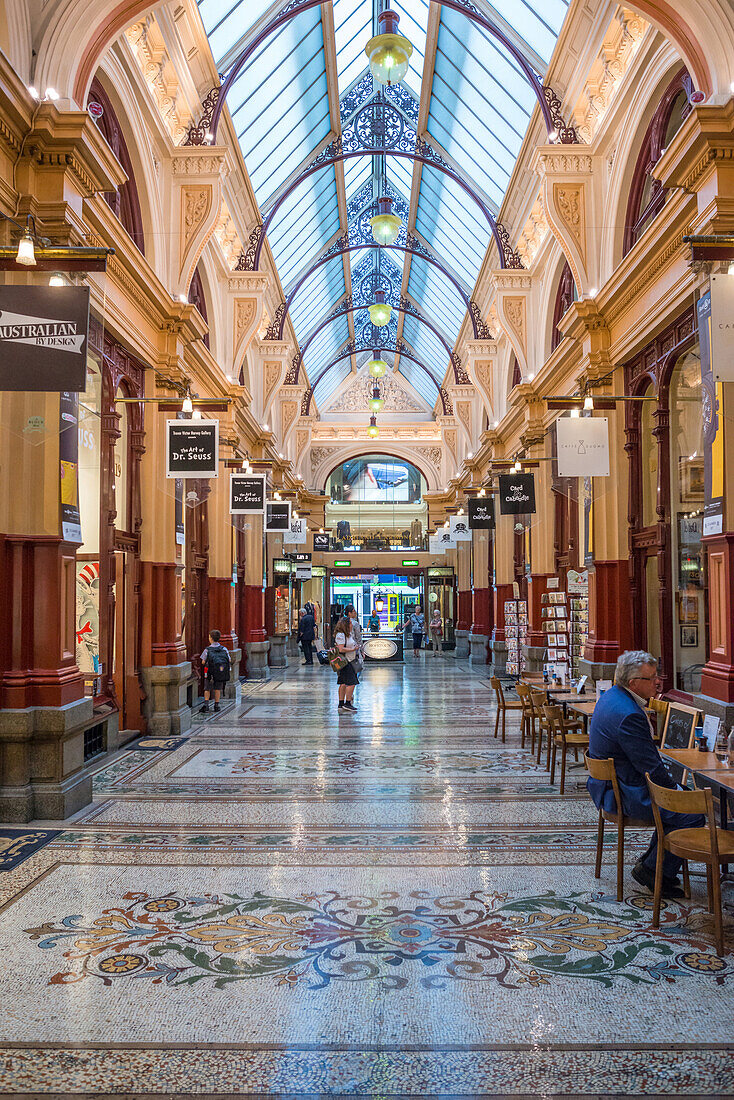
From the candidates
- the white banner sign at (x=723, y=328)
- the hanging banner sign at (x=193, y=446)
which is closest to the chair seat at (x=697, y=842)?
the white banner sign at (x=723, y=328)

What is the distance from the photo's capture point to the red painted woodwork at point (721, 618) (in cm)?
644

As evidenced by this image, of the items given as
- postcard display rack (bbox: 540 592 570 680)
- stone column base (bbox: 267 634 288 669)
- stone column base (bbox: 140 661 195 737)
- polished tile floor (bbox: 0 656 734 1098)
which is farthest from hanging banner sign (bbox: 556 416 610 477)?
stone column base (bbox: 267 634 288 669)

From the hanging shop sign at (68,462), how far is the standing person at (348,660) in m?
6.14

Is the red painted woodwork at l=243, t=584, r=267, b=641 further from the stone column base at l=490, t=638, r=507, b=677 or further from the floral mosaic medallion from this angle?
the floral mosaic medallion

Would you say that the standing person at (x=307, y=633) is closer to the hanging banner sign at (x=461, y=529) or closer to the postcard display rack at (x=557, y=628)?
the hanging banner sign at (x=461, y=529)

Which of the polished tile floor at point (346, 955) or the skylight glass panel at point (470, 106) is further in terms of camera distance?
the skylight glass panel at point (470, 106)

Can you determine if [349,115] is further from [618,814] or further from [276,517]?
[618,814]

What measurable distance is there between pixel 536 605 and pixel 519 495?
240 cm

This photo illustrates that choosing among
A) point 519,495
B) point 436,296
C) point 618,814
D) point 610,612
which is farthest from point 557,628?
point 436,296

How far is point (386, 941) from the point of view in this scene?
4.14 m

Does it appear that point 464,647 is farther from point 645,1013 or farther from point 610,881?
point 645,1013

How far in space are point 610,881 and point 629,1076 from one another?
214 centimetres

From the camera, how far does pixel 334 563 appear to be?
32.9 metres

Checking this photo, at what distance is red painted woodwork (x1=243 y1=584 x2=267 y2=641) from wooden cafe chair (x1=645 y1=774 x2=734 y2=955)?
14.4 metres
